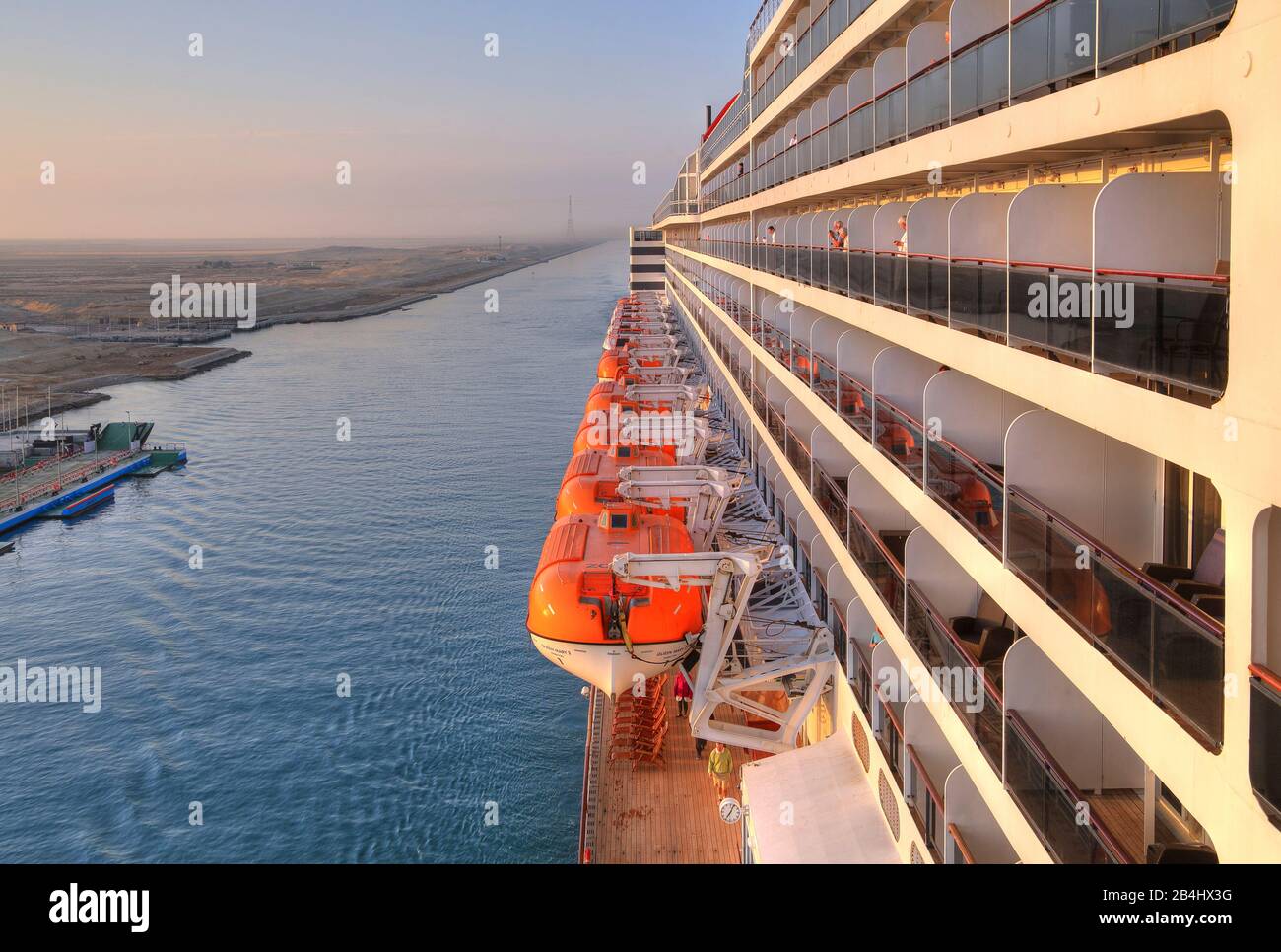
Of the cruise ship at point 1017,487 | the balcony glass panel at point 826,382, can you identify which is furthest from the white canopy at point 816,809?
the balcony glass panel at point 826,382

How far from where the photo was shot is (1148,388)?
532cm

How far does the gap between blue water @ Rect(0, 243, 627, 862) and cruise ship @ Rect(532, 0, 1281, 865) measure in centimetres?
303

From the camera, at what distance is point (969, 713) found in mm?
7734

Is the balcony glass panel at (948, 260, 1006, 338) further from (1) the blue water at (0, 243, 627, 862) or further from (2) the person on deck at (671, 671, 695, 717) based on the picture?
(1) the blue water at (0, 243, 627, 862)

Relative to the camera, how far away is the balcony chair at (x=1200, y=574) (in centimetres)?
599

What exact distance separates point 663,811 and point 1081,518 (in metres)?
8.10

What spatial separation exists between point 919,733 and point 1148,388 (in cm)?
499

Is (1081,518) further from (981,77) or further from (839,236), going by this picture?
(839,236)

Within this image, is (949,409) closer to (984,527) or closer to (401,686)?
(984,527)

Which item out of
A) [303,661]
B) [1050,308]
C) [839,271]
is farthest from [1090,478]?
A: [303,661]

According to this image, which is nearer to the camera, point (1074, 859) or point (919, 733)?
point (1074, 859)

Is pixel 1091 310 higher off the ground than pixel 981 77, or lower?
lower

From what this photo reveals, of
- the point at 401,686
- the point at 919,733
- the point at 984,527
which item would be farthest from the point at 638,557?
the point at 401,686
